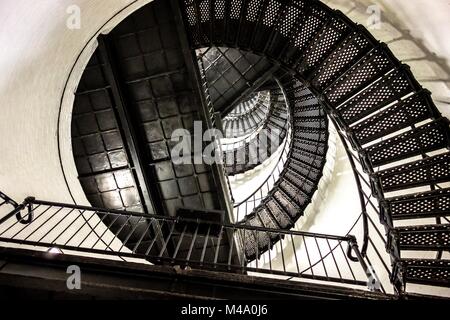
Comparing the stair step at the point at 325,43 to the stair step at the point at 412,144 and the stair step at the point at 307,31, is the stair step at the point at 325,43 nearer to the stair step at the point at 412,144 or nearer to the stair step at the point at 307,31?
the stair step at the point at 307,31

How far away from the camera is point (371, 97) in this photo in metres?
4.37

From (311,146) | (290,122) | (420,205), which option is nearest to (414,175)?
(420,205)

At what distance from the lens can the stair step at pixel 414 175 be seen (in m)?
3.84

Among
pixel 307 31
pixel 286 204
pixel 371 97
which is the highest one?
pixel 307 31

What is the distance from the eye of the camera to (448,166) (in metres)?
3.91

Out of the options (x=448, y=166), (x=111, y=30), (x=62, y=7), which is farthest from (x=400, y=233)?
(x=111, y=30)

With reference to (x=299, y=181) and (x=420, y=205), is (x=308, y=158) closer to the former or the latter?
(x=299, y=181)

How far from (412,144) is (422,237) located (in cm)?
127

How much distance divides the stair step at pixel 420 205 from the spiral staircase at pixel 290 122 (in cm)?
2

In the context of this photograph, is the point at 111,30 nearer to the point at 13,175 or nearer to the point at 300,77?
the point at 13,175

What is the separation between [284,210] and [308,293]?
17.5 feet

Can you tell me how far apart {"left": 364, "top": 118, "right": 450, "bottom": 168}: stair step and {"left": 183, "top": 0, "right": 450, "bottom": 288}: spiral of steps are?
0.04ft

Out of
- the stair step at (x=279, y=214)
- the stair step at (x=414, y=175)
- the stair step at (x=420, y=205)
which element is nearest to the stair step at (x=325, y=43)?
the stair step at (x=414, y=175)

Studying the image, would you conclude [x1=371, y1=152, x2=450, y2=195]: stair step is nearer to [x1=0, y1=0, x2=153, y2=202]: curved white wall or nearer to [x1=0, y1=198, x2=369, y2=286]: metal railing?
[x1=0, y1=198, x2=369, y2=286]: metal railing
